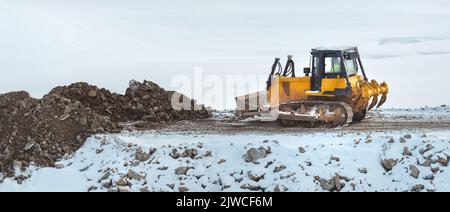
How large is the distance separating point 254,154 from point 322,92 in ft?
18.5

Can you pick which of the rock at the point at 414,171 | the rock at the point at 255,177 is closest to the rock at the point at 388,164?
the rock at the point at 414,171

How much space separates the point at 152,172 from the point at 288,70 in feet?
24.5

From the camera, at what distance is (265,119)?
2316 centimetres

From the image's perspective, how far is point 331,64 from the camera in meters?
21.3

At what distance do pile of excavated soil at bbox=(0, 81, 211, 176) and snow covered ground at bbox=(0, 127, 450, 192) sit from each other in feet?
2.18

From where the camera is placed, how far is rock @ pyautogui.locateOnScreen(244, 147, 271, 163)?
53.7 feet

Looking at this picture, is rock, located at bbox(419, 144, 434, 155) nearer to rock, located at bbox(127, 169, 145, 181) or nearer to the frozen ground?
the frozen ground

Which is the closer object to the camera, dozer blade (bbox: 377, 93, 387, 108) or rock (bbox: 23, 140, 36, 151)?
rock (bbox: 23, 140, 36, 151)

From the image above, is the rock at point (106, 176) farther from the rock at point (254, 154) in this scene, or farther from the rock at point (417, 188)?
the rock at point (417, 188)

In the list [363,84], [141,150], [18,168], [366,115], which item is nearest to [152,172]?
[141,150]

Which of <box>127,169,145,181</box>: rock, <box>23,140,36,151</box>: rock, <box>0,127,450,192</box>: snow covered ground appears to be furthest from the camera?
<box>23,140,36,151</box>: rock

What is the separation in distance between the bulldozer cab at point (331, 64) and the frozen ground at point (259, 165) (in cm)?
366

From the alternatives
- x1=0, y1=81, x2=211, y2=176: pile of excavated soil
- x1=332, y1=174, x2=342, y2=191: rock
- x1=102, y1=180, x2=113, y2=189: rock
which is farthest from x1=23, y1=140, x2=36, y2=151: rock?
x1=332, y1=174, x2=342, y2=191: rock

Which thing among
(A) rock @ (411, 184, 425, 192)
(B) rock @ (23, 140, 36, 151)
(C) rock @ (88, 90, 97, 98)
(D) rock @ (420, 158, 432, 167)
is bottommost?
(A) rock @ (411, 184, 425, 192)
